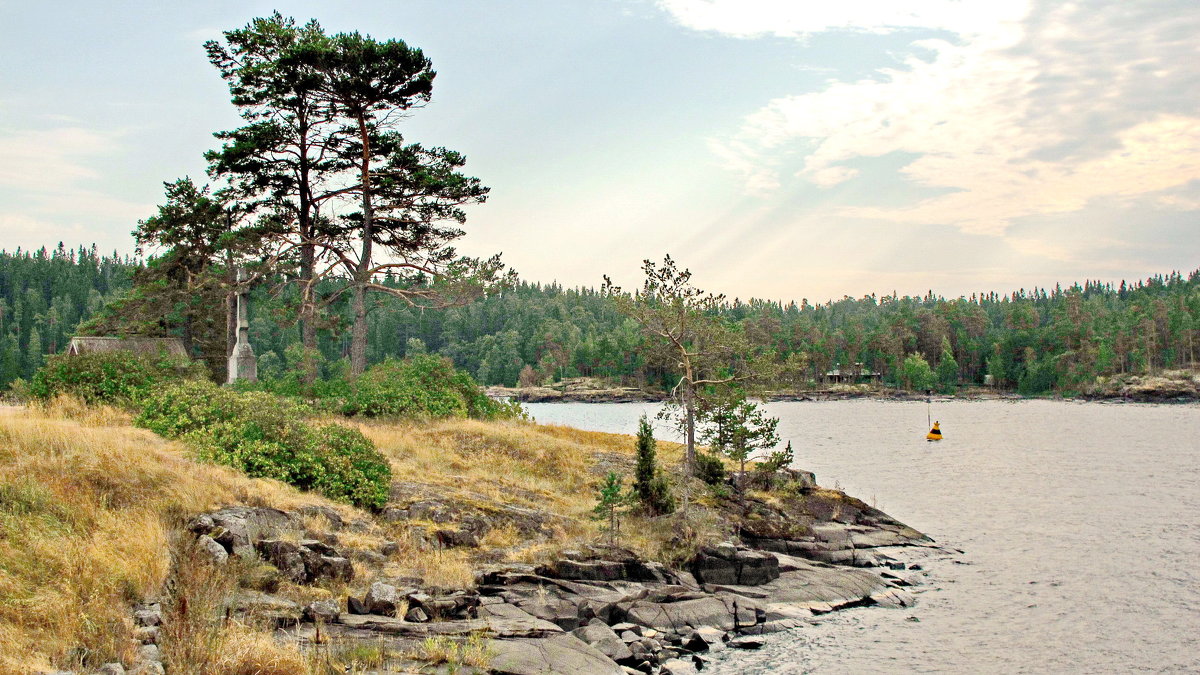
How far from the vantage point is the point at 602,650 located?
571 inches

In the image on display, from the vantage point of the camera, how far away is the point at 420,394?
111 feet

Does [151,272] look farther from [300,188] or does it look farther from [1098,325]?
[1098,325]

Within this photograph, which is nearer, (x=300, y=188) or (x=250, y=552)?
(x=250, y=552)

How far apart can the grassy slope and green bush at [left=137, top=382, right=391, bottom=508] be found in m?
0.78

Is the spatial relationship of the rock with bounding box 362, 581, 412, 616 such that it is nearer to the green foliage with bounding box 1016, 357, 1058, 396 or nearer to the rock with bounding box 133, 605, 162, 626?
the rock with bounding box 133, 605, 162, 626

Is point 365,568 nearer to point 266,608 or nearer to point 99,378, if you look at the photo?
point 266,608

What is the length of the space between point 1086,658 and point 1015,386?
6447 inches

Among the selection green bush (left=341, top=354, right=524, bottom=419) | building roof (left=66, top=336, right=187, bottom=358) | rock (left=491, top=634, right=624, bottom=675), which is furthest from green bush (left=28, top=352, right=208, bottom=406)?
rock (left=491, top=634, right=624, bottom=675)

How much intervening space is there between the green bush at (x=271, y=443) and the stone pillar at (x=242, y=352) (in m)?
13.7

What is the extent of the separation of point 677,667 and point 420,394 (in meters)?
21.2

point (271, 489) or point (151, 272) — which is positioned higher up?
point (151, 272)

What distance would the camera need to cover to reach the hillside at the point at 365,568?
33.3 feet

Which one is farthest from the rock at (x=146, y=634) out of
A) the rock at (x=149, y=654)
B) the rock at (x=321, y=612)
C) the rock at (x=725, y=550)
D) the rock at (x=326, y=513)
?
the rock at (x=725, y=550)

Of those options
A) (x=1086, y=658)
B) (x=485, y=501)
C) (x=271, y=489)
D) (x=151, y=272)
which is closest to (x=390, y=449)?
(x=485, y=501)
